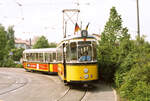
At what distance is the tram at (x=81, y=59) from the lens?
33.6ft

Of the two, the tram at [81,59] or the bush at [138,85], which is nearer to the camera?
the bush at [138,85]

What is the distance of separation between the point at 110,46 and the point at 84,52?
326 cm

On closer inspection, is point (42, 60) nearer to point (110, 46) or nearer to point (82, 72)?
point (110, 46)

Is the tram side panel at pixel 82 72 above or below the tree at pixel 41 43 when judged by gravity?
below

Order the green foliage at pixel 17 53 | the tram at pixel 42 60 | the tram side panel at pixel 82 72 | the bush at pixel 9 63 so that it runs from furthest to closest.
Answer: the green foliage at pixel 17 53 → the bush at pixel 9 63 → the tram at pixel 42 60 → the tram side panel at pixel 82 72

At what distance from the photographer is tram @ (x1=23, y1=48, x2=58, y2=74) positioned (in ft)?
59.4

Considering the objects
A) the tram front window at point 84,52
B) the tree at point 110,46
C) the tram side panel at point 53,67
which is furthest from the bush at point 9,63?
the tram front window at point 84,52

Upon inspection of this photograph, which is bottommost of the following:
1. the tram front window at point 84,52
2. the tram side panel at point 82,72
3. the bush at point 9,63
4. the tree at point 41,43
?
the bush at point 9,63

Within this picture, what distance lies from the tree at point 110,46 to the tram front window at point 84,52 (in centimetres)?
186

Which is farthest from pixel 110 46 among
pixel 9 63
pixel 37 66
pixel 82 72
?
pixel 9 63

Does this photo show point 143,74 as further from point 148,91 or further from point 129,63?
point 129,63

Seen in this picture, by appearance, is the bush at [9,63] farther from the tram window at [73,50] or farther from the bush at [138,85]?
the bush at [138,85]

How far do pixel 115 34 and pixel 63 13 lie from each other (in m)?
5.11

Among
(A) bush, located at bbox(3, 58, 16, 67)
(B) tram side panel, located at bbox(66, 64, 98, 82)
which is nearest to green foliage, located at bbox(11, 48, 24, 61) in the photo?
(A) bush, located at bbox(3, 58, 16, 67)
